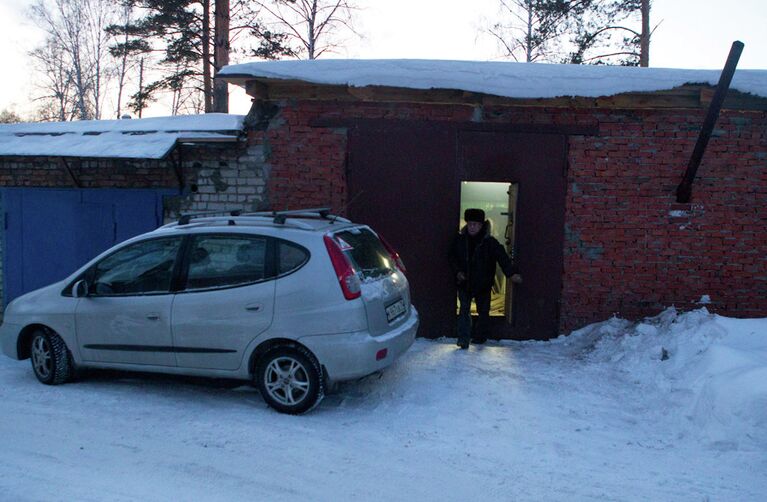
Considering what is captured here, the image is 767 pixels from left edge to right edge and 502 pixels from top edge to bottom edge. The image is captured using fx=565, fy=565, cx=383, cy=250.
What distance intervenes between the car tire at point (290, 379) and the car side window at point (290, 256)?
0.67 meters

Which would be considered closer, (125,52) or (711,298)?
(711,298)

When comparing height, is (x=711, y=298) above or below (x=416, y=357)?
above

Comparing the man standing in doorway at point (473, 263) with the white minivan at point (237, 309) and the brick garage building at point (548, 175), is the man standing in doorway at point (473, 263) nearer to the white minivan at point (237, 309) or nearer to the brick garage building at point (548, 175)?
the brick garage building at point (548, 175)

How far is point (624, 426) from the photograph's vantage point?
4582mm

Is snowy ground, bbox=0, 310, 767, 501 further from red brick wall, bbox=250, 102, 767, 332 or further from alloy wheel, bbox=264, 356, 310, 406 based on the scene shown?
red brick wall, bbox=250, 102, 767, 332

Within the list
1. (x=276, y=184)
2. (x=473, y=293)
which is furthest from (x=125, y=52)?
(x=473, y=293)

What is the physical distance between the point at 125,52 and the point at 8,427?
1465cm

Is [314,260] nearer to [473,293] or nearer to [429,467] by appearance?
[429,467]

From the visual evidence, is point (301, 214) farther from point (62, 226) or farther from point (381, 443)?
point (62, 226)

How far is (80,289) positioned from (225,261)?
Answer: 4.78 feet

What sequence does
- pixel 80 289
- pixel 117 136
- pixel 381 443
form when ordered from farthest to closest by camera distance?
pixel 117 136, pixel 80 289, pixel 381 443

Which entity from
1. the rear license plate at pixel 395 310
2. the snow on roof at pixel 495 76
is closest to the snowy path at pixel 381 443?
the rear license plate at pixel 395 310

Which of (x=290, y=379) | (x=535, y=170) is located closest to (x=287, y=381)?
(x=290, y=379)

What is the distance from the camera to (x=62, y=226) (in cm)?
824
